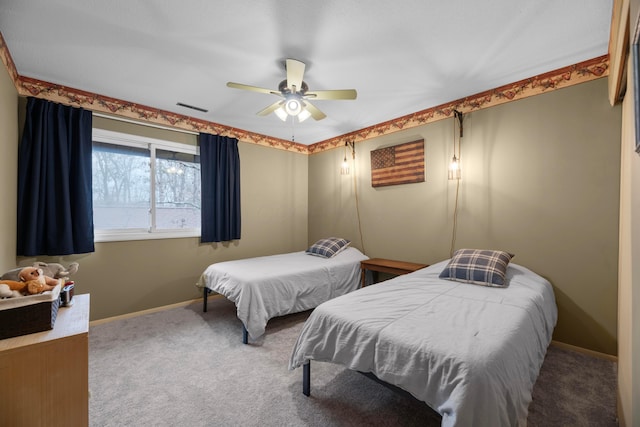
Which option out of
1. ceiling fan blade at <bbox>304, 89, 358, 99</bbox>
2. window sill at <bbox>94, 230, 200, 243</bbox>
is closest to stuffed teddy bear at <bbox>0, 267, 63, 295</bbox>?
window sill at <bbox>94, 230, 200, 243</bbox>

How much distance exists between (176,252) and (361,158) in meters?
3.02

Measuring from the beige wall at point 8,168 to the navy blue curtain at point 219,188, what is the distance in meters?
1.71

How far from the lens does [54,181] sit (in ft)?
8.97

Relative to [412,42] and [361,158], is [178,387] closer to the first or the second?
[412,42]

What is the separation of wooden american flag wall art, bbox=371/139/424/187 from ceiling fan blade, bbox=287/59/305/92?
1871 millimetres

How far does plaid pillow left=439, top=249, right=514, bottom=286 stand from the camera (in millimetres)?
2240

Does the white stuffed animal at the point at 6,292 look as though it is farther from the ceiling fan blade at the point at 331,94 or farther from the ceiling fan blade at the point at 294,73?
the ceiling fan blade at the point at 331,94

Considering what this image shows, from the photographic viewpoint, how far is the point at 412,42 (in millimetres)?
2037

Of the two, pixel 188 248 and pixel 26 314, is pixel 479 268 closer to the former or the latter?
pixel 26 314

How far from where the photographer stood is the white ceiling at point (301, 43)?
1712 millimetres

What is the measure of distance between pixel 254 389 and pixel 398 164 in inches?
121

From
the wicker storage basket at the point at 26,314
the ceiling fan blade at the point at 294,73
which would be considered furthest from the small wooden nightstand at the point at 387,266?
the wicker storage basket at the point at 26,314

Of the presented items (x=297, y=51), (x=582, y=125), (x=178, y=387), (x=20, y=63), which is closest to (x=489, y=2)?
(x=297, y=51)

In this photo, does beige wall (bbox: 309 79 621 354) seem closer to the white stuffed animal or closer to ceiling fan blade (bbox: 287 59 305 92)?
ceiling fan blade (bbox: 287 59 305 92)
